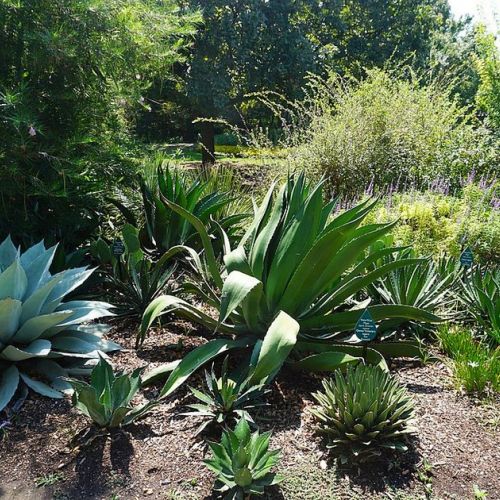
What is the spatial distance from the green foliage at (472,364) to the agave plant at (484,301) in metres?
0.19

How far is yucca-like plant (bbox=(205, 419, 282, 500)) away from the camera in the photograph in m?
2.27

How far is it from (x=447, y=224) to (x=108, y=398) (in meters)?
4.55

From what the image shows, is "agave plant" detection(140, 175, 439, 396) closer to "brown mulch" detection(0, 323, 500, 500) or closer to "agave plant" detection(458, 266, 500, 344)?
"brown mulch" detection(0, 323, 500, 500)

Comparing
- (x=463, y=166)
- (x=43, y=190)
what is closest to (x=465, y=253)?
(x=43, y=190)

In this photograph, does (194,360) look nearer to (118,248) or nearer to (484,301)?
(118,248)

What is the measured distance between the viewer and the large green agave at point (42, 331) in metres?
3.11

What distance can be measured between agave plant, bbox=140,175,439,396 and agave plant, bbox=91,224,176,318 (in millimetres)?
607

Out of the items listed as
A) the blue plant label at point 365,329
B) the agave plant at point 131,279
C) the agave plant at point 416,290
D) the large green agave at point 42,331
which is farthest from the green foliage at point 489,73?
the large green agave at point 42,331

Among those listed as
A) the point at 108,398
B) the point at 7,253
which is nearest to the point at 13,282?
the point at 7,253

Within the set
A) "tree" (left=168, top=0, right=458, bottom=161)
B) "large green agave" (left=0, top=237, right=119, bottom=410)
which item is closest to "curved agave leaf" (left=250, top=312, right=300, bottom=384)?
"large green agave" (left=0, top=237, right=119, bottom=410)

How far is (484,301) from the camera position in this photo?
3828mm

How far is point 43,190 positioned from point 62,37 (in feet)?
4.08

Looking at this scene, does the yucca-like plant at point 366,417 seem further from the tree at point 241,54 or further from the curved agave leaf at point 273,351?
the tree at point 241,54

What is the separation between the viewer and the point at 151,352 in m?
3.74
